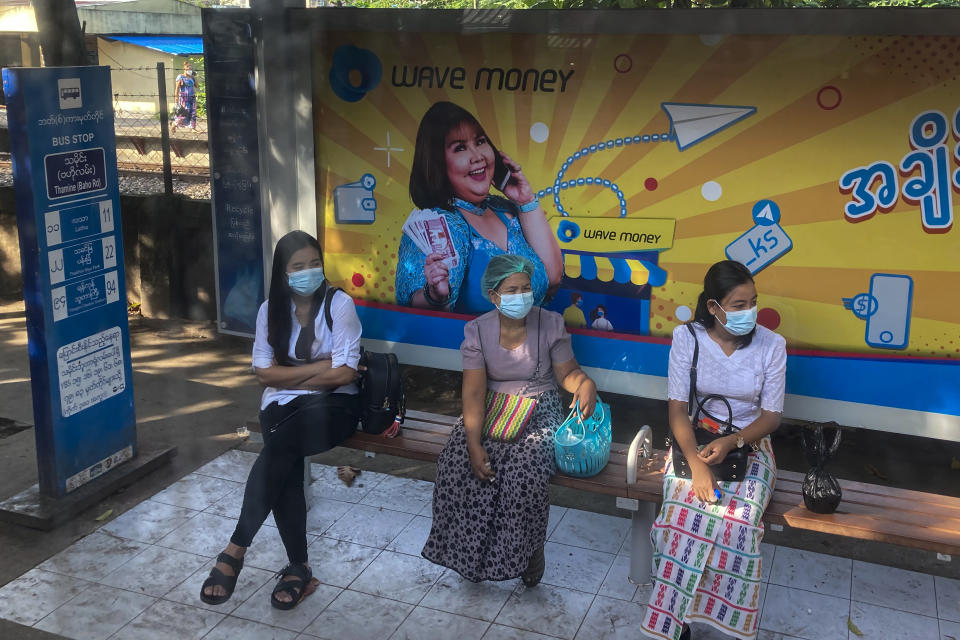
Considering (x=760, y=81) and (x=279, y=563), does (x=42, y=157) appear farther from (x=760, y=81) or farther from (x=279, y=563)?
(x=760, y=81)

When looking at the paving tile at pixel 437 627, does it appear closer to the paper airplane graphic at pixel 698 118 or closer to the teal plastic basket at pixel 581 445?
the teal plastic basket at pixel 581 445

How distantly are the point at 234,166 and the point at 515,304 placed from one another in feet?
10.3

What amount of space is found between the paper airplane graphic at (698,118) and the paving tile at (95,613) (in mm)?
3347

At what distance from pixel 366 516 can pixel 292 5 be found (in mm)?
2952

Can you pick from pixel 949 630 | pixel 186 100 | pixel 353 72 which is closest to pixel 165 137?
pixel 186 100

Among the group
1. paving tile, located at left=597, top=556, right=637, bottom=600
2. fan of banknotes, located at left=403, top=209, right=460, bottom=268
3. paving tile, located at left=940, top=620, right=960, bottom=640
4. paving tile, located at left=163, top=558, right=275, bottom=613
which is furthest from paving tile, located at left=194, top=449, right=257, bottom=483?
paving tile, located at left=940, top=620, right=960, bottom=640

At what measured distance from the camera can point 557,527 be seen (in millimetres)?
5000

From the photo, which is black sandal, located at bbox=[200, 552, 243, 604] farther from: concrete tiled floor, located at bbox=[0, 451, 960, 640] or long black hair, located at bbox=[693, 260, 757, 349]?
long black hair, located at bbox=[693, 260, 757, 349]

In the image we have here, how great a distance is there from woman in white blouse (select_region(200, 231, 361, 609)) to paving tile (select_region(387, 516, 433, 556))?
550 millimetres

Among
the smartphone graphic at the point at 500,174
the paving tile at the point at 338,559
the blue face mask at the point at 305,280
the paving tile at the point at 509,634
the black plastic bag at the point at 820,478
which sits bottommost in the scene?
the paving tile at the point at 509,634

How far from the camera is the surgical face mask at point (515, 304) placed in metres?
4.30

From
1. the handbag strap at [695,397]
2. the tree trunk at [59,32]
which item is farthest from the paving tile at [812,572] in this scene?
the tree trunk at [59,32]

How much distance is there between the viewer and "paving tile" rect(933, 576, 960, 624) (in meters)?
4.20

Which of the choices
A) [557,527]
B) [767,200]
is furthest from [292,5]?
[557,527]
